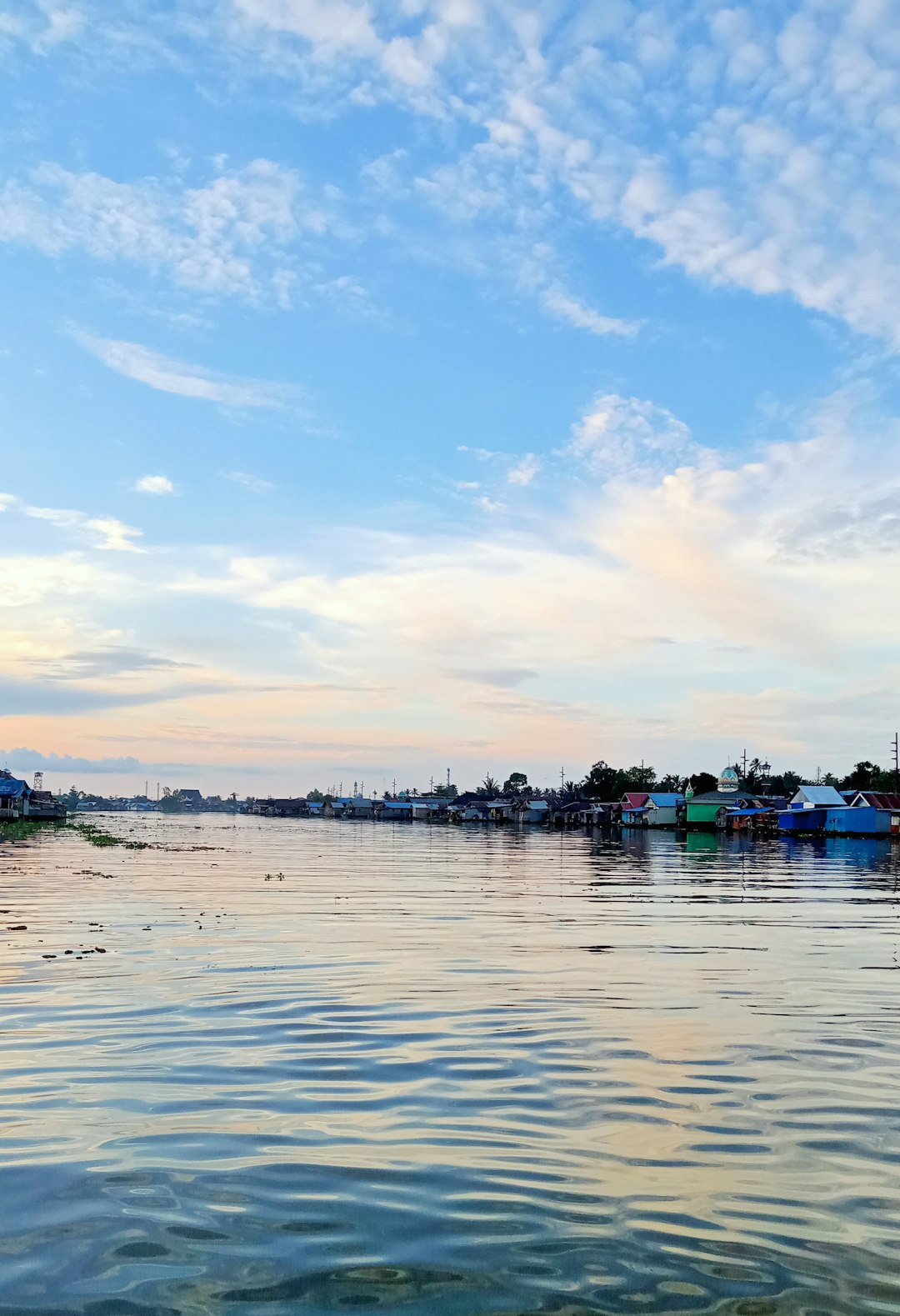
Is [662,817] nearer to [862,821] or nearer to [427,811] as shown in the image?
[862,821]

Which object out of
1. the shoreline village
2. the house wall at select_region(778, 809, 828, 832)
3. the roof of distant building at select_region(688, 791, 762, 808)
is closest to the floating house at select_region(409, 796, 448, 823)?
the shoreline village

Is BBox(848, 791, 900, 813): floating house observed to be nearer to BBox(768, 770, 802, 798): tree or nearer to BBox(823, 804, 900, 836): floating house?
BBox(823, 804, 900, 836): floating house

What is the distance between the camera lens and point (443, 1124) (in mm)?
7965

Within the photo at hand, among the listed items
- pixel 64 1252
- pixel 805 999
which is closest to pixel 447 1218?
pixel 64 1252

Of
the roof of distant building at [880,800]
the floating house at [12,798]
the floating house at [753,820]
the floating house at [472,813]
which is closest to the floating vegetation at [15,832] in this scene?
the floating house at [12,798]

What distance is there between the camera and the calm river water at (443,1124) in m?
5.40

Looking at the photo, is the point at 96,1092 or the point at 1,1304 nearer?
the point at 1,1304

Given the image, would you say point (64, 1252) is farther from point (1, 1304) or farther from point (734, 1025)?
point (734, 1025)

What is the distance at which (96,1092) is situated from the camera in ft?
28.3

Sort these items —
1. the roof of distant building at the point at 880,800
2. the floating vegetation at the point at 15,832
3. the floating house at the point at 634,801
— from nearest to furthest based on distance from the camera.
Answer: the floating vegetation at the point at 15,832 < the roof of distant building at the point at 880,800 < the floating house at the point at 634,801

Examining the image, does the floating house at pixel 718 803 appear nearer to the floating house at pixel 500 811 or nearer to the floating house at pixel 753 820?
the floating house at pixel 753 820

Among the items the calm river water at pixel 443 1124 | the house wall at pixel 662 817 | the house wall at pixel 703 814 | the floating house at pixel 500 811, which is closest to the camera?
the calm river water at pixel 443 1124

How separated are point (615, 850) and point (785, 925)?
45008 millimetres

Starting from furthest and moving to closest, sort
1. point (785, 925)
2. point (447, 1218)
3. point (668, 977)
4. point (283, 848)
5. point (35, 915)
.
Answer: point (283, 848), point (785, 925), point (35, 915), point (668, 977), point (447, 1218)
